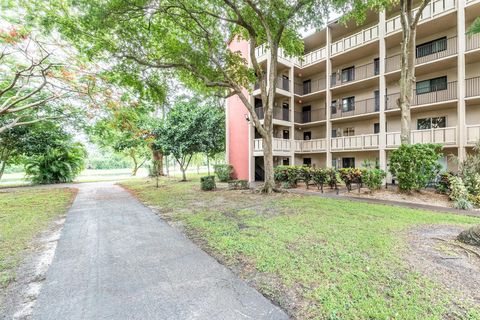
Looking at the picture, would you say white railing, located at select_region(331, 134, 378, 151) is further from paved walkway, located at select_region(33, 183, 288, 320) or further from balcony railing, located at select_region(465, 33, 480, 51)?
paved walkway, located at select_region(33, 183, 288, 320)

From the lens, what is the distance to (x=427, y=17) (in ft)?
41.3

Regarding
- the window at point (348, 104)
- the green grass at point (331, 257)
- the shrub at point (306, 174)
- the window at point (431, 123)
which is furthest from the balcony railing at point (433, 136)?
the green grass at point (331, 257)

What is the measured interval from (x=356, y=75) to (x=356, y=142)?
5.32 meters

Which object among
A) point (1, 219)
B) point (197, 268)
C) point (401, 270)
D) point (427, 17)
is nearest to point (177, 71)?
point (1, 219)

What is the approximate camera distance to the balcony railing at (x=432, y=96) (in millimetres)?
12491

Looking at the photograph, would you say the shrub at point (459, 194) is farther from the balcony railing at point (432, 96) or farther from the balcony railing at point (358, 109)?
the balcony railing at point (358, 109)

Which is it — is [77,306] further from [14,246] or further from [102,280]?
[14,246]

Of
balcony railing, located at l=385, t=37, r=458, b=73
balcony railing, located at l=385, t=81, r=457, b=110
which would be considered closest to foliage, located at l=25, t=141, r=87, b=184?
balcony railing, located at l=385, t=81, r=457, b=110

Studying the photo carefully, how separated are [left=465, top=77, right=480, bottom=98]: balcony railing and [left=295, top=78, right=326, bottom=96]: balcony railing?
8347mm

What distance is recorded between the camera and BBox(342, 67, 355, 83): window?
667 inches

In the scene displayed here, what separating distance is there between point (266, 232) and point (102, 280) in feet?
10.9

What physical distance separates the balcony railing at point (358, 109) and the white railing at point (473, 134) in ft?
16.1

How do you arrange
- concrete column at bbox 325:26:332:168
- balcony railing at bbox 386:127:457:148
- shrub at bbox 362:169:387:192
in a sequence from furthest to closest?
concrete column at bbox 325:26:332:168 < balcony railing at bbox 386:127:457:148 < shrub at bbox 362:169:387:192

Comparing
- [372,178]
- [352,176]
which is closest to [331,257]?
[352,176]
